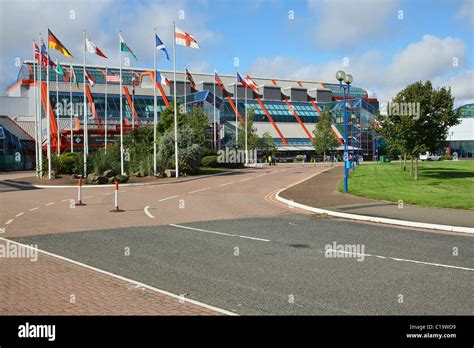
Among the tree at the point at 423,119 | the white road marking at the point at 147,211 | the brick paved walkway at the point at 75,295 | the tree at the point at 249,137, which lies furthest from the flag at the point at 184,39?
the tree at the point at 249,137

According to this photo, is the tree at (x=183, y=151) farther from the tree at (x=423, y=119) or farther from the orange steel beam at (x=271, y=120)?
the orange steel beam at (x=271, y=120)

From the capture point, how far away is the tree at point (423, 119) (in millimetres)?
27500

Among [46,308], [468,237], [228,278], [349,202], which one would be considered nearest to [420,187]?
[349,202]

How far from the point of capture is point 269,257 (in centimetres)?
911

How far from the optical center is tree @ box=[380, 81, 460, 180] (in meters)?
27.5

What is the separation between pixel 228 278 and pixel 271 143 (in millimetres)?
66511

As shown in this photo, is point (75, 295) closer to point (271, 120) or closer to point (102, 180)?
point (102, 180)

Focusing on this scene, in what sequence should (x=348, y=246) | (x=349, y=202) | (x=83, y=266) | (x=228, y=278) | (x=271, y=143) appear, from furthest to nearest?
(x=271, y=143) → (x=349, y=202) → (x=348, y=246) → (x=83, y=266) → (x=228, y=278)

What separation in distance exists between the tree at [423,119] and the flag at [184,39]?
13.6 metres

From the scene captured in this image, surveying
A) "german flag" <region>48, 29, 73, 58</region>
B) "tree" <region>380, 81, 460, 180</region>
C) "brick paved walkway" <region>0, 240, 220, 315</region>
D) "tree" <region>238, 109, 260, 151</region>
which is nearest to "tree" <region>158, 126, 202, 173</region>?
"german flag" <region>48, 29, 73, 58</region>

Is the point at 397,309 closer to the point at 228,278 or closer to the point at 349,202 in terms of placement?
the point at 228,278

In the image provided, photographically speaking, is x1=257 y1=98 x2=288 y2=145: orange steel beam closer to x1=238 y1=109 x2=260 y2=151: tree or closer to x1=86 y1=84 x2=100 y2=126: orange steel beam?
x1=238 y1=109 x2=260 y2=151: tree

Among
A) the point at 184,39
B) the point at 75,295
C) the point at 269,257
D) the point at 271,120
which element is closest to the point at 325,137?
the point at 271,120

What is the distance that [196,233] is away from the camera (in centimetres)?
1200
